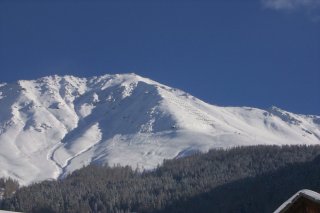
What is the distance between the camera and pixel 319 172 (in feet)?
648

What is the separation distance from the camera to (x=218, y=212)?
198 m

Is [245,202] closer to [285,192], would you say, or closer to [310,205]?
[285,192]

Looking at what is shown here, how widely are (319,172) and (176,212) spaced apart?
39336mm

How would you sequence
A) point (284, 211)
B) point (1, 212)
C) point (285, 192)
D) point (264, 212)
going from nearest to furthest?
point (284, 211) < point (1, 212) < point (264, 212) < point (285, 192)

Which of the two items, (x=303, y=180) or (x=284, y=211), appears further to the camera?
(x=303, y=180)

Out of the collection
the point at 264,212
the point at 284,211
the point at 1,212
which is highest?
the point at 264,212

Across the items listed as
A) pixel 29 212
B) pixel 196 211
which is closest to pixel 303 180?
pixel 196 211

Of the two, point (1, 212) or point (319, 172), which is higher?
point (319, 172)

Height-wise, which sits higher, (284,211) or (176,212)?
(176,212)

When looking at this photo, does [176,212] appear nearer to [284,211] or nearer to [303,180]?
[303,180]

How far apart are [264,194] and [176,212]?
2405 centimetres

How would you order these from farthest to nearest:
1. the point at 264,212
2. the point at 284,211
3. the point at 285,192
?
the point at 285,192 → the point at 264,212 → the point at 284,211

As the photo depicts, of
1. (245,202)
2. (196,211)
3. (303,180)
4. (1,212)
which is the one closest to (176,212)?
(196,211)

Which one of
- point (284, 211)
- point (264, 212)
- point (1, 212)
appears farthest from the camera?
point (264, 212)
